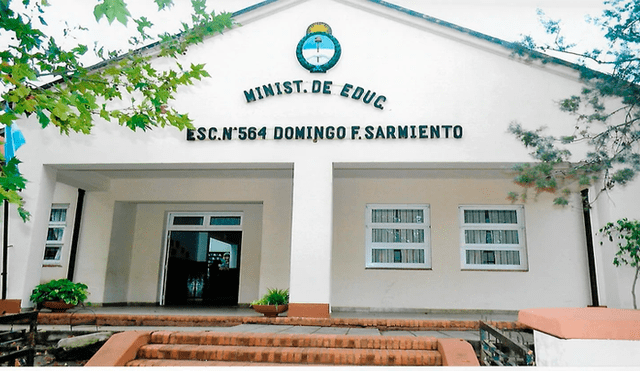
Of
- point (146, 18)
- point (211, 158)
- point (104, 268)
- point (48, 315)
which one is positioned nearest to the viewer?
point (146, 18)

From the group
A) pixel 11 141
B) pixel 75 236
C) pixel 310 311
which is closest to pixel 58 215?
pixel 75 236

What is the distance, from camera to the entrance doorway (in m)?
10.5

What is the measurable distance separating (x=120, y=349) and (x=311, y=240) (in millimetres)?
3400

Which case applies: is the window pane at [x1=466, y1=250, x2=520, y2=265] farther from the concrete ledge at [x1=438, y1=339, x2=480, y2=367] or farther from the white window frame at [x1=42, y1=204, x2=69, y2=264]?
the white window frame at [x1=42, y1=204, x2=69, y2=264]

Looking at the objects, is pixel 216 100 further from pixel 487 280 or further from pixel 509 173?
pixel 487 280

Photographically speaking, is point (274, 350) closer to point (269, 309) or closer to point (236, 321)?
point (236, 321)

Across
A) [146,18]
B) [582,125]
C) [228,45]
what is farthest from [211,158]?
[582,125]

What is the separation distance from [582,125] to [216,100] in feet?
19.6

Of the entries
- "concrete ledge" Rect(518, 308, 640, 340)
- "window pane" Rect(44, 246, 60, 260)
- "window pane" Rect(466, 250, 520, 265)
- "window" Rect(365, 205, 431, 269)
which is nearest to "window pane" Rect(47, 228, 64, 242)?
"window pane" Rect(44, 246, 60, 260)

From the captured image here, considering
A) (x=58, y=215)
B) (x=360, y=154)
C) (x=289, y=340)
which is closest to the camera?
(x=289, y=340)

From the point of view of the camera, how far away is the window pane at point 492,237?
9.38 metres

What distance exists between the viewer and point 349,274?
9.32 metres

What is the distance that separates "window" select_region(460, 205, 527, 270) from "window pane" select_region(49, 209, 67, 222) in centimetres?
872

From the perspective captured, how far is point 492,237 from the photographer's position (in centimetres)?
939
